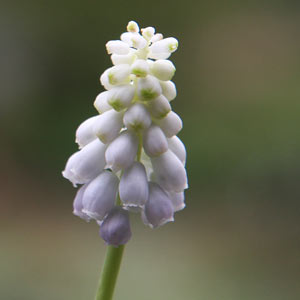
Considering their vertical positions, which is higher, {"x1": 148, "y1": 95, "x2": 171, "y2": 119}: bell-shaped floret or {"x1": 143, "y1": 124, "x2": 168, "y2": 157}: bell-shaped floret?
{"x1": 148, "y1": 95, "x2": 171, "y2": 119}: bell-shaped floret

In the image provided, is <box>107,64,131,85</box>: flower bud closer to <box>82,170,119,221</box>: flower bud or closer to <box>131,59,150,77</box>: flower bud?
<box>131,59,150,77</box>: flower bud

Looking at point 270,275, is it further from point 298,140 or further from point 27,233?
point 27,233

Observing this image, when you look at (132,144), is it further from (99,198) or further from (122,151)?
(99,198)

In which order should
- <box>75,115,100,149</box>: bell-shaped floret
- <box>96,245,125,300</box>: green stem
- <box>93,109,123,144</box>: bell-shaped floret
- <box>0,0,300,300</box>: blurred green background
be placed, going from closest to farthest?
1. <box>96,245,125,300</box>: green stem
2. <box>93,109,123,144</box>: bell-shaped floret
3. <box>75,115,100,149</box>: bell-shaped floret
4. <box>0,0,300,300</box>: blurred green background

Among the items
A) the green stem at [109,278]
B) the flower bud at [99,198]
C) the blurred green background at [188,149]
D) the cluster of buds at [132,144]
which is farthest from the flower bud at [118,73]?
the blurred green background at [188,149]

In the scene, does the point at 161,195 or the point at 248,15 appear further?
the point at 248,15

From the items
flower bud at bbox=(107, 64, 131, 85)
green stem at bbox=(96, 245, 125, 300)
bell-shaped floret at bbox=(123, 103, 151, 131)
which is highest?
flower bud at bbox=(107, 64, 131, 85)

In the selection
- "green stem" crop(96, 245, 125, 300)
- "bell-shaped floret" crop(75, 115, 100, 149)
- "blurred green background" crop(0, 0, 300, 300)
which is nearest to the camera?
"green stem" crop(96, 245, 125, 300)

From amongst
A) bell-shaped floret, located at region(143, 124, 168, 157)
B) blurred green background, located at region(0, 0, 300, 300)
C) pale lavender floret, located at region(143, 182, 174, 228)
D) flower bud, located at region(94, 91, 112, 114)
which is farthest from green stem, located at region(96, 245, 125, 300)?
blurred green background, located at region(0, 0, 300, 300)

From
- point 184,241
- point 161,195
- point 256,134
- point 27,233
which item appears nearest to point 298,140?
point 256,134
